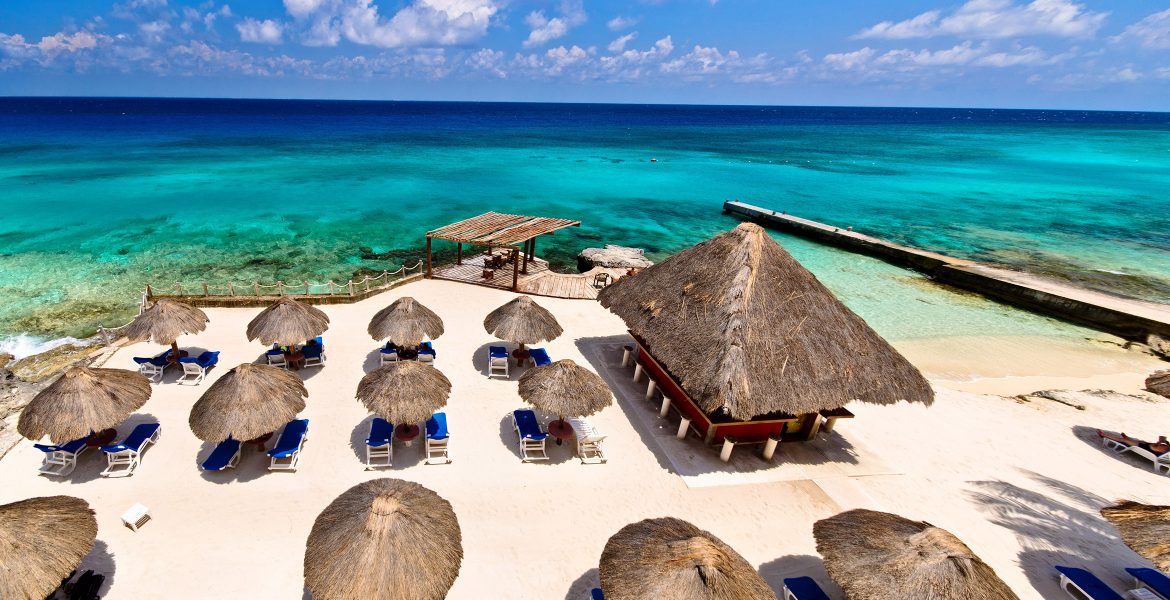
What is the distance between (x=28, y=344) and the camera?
1639 centimetres

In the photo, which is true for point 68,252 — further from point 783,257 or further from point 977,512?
point 977,512

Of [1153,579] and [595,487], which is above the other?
[1153,579]

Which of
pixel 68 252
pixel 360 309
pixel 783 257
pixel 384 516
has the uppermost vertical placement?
pixel 783 257

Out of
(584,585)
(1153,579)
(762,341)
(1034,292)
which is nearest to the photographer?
(584,585)

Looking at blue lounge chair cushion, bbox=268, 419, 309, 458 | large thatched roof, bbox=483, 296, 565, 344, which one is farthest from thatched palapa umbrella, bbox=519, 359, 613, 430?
blue lounge chair cushion, bbox=268, 419, 309, 458

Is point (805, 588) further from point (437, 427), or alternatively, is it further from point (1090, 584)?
point (437, 427)

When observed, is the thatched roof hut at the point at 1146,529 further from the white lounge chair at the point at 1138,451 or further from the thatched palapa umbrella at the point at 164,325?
the thatched palapa umbrella at the point at 164,325

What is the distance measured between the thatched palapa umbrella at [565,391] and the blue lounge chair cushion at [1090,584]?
28.0ft

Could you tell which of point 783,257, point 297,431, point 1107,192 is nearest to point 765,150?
point 1107,192

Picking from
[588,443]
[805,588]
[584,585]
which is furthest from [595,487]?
[805,588]

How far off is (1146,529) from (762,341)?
6574 mm

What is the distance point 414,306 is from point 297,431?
4.53m

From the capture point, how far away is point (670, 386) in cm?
1286

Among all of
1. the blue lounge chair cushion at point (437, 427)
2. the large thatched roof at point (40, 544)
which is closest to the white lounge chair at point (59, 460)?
the large thatched roof at point (40, 544)
